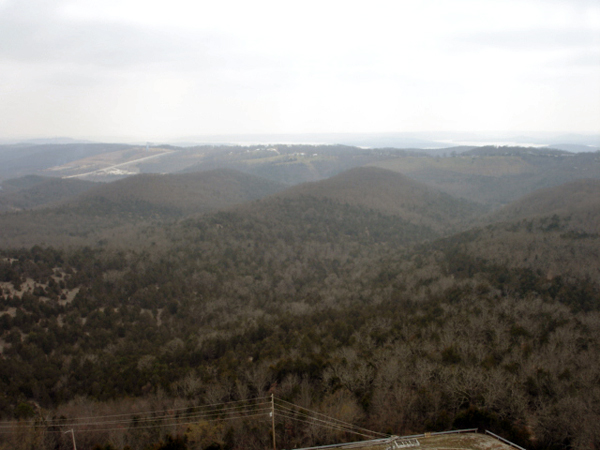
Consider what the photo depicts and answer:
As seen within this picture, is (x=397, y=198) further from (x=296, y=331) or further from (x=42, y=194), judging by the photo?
(x=42, y=194)

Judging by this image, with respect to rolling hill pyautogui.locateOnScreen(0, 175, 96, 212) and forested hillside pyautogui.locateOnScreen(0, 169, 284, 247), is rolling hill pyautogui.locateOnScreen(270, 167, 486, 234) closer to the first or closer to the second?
forested hillside pyautogui.locateOnScreen(0, 169, 284, 247)

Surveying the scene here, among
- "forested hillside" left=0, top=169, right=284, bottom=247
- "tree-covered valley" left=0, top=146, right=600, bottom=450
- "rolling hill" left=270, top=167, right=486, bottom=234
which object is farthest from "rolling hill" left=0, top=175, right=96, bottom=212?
"rolling hill" left=270, top=167, right=486, bottom=234

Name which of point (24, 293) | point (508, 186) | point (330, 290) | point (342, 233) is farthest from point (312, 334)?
point (508, 186)

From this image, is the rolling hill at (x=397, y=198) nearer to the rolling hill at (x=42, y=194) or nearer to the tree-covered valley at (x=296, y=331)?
the tree-covered valley at (x=296, y=331)

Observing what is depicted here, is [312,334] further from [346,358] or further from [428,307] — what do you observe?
[428,307]

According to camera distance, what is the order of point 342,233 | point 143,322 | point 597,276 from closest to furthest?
point 597,276, point 143,322, point 342,233

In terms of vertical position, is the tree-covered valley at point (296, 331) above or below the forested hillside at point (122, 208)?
below

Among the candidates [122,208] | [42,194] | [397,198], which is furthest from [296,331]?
[42,194]

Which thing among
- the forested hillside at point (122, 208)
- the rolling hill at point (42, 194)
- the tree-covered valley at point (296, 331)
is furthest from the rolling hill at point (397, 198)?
the rolling hill at point (42, 194)
